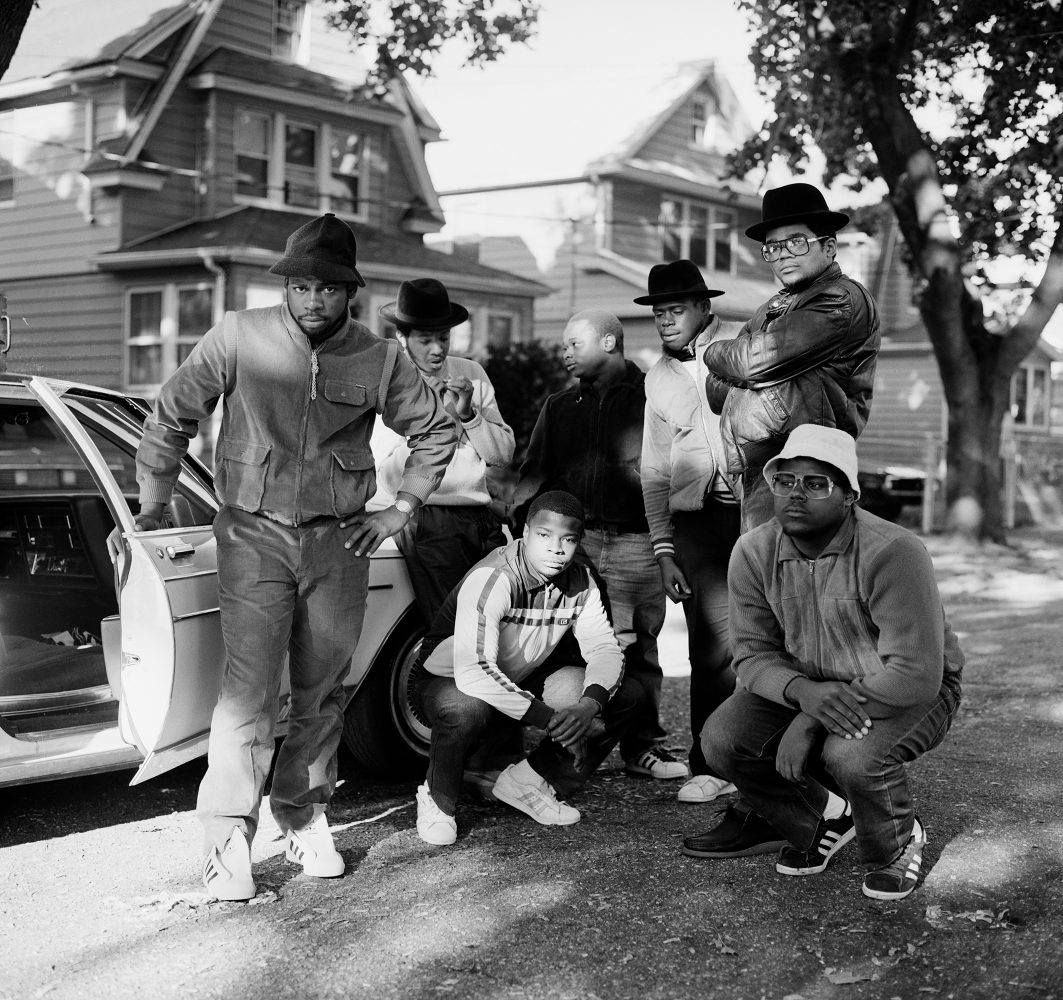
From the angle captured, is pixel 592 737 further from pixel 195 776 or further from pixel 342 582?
pixel 195 776

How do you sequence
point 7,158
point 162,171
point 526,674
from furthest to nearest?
1. point 7,158
2. point 162,171
3. point 526,674

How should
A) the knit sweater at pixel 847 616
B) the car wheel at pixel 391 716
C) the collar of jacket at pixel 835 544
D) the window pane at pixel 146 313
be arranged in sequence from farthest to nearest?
the window pane at pixel 146 313
the car wheel at pixel 391 716
the collar of jacket at pixel 835 544
the knit sweater at pixel 847 616

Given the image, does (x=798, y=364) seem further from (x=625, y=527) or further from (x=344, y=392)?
(x=344, y=392)

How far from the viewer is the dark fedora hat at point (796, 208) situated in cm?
473

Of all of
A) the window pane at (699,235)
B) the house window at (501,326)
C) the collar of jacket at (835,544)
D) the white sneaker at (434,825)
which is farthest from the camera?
the window pane at (699,235)

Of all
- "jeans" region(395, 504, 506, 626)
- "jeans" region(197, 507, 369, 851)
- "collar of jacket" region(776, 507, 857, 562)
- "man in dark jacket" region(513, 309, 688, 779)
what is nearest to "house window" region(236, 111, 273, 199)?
"man in dark jacket" region(513, 309, 688, 779)

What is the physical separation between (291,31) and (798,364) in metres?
19.6

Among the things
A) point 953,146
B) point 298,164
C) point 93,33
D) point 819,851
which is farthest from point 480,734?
point 93,33

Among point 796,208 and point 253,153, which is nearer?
point 796,208

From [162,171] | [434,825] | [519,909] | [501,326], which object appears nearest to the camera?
[519,909]

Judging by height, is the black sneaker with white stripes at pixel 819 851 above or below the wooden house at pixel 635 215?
below

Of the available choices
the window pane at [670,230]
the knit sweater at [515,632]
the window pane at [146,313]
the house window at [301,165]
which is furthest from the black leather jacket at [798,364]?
the window pane at [670,230]

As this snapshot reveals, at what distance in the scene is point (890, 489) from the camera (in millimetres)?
21922

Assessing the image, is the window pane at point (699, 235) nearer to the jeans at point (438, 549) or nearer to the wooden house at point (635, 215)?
the wooden house at point (635, 215)
